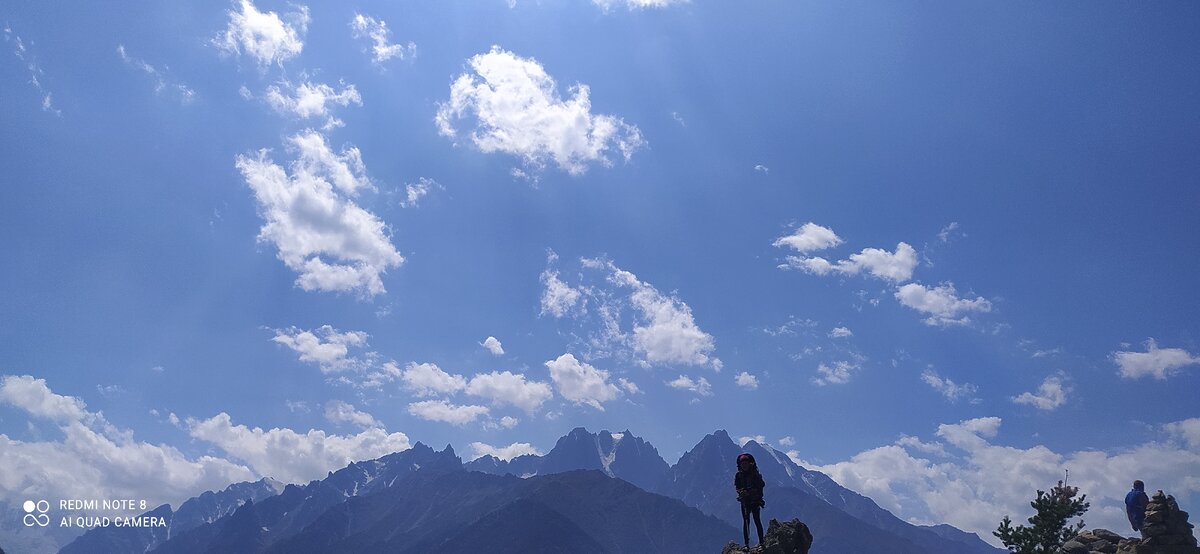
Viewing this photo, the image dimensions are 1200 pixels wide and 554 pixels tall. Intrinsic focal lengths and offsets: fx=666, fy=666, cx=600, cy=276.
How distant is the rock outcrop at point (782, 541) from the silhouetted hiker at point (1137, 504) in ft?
69.0

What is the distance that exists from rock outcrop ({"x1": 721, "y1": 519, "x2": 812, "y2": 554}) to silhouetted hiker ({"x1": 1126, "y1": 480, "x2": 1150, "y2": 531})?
2102 centimetres

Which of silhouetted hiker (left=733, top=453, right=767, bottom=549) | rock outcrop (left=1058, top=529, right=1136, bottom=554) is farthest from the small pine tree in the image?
silhouetted hiker (left=733, top=453, right=767, bottom=549)

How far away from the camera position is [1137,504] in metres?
41.8

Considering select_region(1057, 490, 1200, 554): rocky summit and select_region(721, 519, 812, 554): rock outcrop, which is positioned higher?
select_region(721, 519, 812, 554): rock outcrop

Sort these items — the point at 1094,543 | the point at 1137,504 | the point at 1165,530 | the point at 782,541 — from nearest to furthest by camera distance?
the point at 782,541 → the point at 1165,530 → the point at 1137,504 → the point at 1094,543

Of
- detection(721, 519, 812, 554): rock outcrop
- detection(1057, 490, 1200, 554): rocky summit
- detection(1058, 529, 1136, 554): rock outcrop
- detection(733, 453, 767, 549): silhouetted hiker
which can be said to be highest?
detection(733, 453, 767, 549): silhouetted hiker

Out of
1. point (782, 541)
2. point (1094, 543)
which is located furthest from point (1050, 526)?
point (782, 541)

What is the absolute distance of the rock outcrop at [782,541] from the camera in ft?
121

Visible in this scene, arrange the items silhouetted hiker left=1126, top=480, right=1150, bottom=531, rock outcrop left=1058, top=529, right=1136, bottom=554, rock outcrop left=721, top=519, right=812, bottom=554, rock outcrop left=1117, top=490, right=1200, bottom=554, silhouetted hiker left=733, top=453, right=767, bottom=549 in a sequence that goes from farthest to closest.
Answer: rock outcrop left=1058, top=529, right=1136, bottom=554 < silhouetted hiker left=1126, top=480, right=1150, bottom=531 < rock outcrop left=1117, top=490, right=1200, bottom=554 < rock outcrop left=721, top=519, right=812, bottom=554 < silhouetted hiker left=733, top=453, right=767, bottom=549

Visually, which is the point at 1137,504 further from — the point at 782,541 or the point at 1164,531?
the point at 782,541

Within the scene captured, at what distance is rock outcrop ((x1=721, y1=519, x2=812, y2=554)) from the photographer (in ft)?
121

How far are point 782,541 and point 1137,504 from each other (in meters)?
23.8

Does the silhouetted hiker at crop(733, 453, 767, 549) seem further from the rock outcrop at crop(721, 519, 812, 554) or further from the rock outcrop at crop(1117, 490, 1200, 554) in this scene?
the rock outcrop at crop(1117, 490, 1200, 554)

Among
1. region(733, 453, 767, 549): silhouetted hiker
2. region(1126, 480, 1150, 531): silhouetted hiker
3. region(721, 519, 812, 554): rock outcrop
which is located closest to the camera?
region(733, 453, 767, 549): silhouetted hiker
